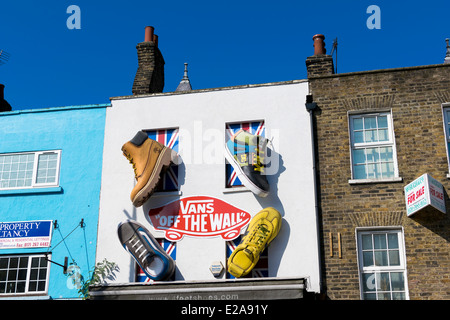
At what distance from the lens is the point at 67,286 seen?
1375 cm

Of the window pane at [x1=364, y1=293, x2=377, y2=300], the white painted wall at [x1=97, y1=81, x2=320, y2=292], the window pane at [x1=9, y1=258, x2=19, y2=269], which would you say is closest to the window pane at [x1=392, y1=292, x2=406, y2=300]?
the window pane at [x1=364, y1=293, x2=377, y2=300]

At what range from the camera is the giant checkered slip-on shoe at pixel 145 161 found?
13627 mm

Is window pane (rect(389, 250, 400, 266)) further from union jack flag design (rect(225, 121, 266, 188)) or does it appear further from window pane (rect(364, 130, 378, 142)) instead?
union jack flag design (rect(225, 121, 266, 188))

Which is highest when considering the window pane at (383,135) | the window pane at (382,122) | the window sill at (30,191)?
the window pane at (382,122)

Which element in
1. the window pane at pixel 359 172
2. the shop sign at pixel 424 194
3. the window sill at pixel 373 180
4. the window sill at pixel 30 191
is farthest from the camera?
the window sill at pixel 30 191

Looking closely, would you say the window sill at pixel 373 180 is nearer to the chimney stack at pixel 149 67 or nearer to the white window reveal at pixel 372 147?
the white window reveal at pixel 372 147

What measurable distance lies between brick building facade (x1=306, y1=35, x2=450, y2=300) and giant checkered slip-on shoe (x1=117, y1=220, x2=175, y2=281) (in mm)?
3416

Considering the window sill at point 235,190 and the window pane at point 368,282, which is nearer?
the window pane at point 368,282

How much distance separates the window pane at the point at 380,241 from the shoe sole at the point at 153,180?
4.95 meters

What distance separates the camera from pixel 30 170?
49.5 ft

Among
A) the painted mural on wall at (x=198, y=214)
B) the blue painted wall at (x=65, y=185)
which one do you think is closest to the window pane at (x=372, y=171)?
the painted mural on wall at (x=198, y=214)

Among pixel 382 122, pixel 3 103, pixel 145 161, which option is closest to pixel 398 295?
pixel 382 122

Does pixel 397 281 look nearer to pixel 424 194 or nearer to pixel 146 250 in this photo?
pixel 424 194
